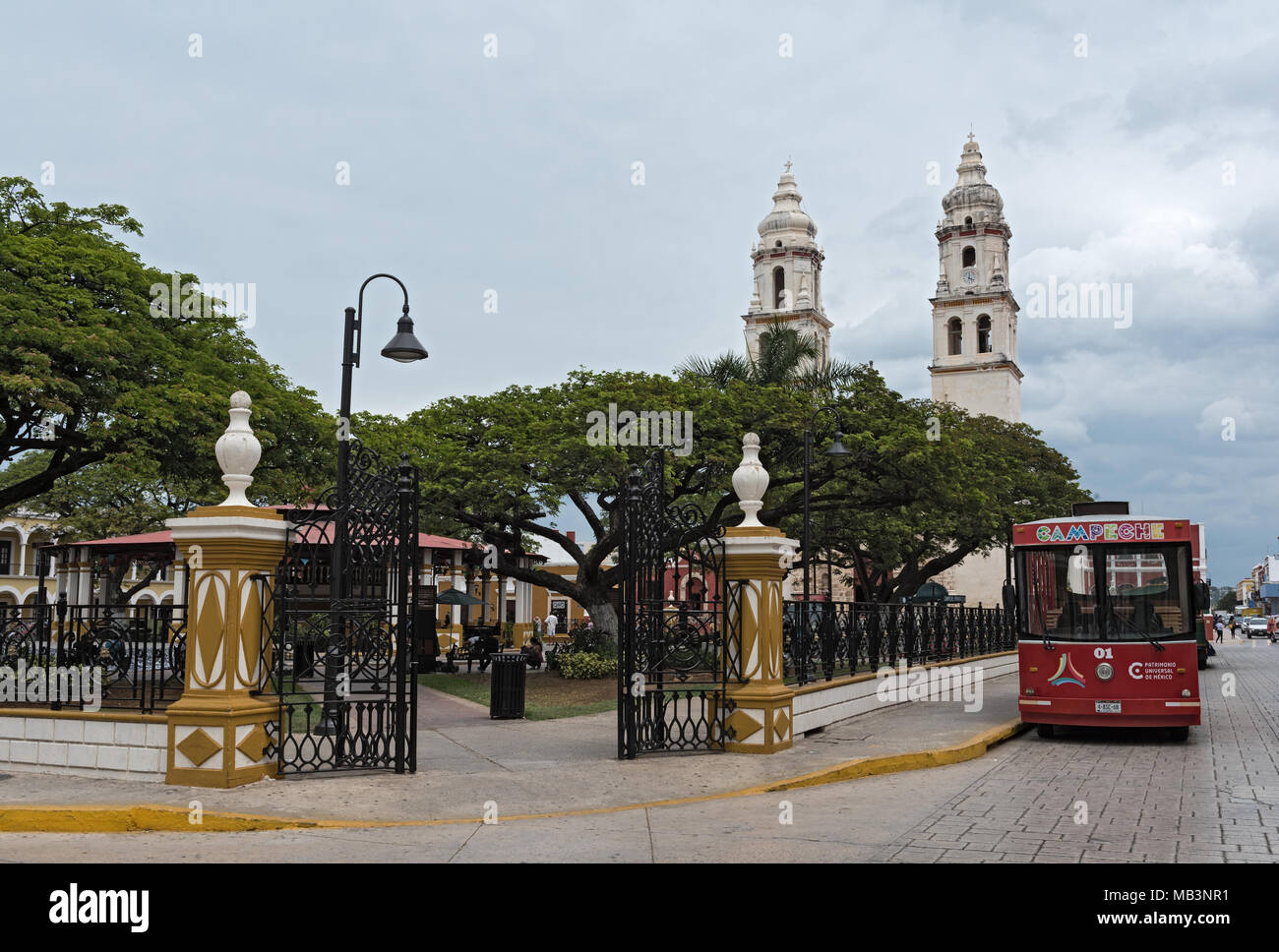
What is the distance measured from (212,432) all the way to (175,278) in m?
3.45

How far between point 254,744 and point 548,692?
12509 millimetres

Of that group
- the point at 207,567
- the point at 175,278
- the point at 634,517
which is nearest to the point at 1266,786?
the point at 634,517

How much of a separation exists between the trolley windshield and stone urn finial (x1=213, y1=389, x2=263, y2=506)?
9.96m

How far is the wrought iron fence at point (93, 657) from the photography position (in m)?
9.93

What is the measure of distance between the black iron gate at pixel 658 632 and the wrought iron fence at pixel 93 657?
426cm

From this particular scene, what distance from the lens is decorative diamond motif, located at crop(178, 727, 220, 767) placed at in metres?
9.34

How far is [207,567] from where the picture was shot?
9.61 meters

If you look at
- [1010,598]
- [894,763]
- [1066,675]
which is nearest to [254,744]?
[894,763]

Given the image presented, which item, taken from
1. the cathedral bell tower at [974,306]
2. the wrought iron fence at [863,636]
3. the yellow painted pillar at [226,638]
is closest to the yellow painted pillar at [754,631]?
the wrought iron fence at [863,636]

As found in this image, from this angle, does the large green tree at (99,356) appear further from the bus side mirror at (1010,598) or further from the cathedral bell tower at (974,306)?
the cathedral bell tower at (974,306)

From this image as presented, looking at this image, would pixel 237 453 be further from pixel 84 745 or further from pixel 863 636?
pixel 863 636

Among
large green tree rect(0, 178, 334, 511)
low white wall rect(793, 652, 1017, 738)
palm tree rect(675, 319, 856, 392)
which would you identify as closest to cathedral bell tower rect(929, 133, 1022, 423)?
palm tree rect(675, 319, 856, 392)

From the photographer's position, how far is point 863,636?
1772 cm

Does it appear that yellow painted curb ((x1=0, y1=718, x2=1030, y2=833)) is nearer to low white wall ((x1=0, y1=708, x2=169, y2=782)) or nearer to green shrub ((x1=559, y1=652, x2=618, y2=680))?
low white wall ((x1=0, y1=708, x2=169, y2=782))
